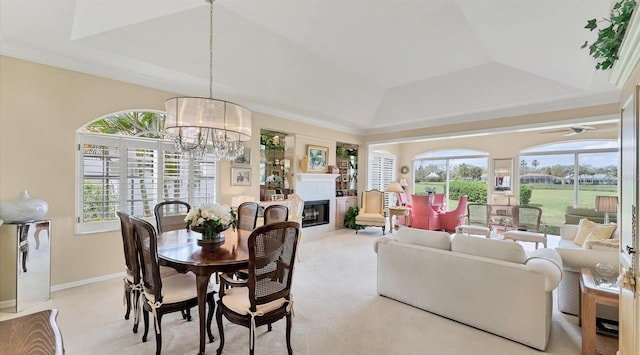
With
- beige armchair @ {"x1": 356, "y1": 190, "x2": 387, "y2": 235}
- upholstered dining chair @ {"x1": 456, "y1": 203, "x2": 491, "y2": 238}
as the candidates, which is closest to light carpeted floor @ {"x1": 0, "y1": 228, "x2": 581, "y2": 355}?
upholstered dining chair @ {"x1": 456, "y1": 203, "x2": 491, "y2": 238}

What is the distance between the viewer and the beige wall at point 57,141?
10.4ft

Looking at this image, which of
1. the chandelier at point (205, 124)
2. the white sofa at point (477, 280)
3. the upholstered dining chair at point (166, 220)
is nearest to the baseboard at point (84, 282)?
the upholstered dining chair at point (166, 220)

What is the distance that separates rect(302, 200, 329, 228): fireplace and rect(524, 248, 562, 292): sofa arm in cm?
498

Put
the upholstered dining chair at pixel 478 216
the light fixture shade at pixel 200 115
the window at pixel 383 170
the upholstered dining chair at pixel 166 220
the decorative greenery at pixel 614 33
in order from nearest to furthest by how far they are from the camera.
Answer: the decorative greenery at pixel 614 33 < the light fixture shade at pixel 200 115 < the upholstered dining chair at pixel 166 220 < the upholstered dining chair at pixel 478 216 < the window at pixel 383 170

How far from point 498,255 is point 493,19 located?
3053mm

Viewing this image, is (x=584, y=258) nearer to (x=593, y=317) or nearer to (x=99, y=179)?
(x=593, y=317)

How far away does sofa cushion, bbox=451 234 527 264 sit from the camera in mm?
2541

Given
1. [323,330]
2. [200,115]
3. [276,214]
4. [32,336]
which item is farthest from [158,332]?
[200,115]

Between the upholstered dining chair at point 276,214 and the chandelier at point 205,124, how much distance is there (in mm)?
818

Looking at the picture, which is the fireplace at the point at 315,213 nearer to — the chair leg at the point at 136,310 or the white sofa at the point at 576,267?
the chair leg at the point at 136,310

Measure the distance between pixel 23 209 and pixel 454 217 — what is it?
26.2 ft

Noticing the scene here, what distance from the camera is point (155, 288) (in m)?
2.18

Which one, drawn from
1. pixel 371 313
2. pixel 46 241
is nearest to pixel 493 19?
pixel 371 313

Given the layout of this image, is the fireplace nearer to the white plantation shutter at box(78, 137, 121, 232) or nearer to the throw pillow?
the white plantation shutter at box(78, 137, 121, 232)
